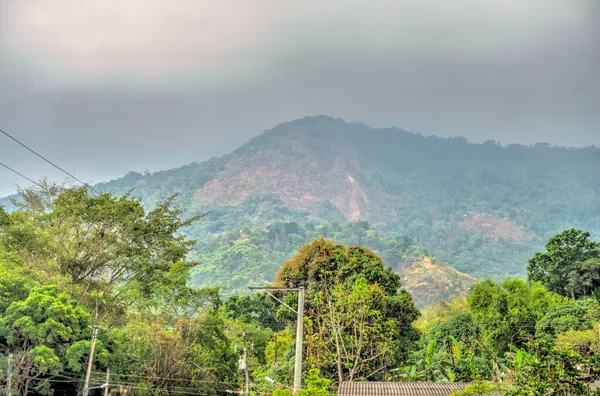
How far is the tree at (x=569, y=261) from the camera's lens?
160 ft

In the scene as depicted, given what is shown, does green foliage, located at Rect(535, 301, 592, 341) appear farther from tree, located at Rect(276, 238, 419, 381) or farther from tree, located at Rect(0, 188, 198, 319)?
tree, located at Rect(0, 188, 198, 319)

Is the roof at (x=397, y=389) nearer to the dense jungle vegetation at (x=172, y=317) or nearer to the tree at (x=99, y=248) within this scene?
the dense jungle vegetation at (x=172, y=317)

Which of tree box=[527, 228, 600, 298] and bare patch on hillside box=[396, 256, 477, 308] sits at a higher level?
bare patch on hillside box=[396, 256, 477, 308]

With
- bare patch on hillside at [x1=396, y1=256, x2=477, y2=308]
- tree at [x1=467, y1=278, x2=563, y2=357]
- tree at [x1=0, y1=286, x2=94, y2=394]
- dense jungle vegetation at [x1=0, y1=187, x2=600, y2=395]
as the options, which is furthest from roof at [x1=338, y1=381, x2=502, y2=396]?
bare patch on hillside at [x1=396, y1=256, x2=477, y2=308]

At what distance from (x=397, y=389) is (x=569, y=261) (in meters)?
34.4

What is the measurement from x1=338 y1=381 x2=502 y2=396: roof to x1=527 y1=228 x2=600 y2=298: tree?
101ft

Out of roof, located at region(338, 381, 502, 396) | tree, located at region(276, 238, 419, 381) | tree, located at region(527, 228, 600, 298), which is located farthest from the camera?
tree, located at region(527, 228, 600, 298)

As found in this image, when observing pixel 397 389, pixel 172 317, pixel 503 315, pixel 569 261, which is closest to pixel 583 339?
pixel 503 315

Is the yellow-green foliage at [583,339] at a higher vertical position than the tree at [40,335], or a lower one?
higher

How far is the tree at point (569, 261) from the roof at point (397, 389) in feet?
101

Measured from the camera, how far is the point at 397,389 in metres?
22.8

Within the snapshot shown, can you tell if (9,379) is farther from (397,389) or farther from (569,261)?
(569,261)

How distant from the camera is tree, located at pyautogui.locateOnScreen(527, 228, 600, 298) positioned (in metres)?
48.7

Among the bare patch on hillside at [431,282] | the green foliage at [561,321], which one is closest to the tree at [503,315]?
the green foliage at [561,321]
